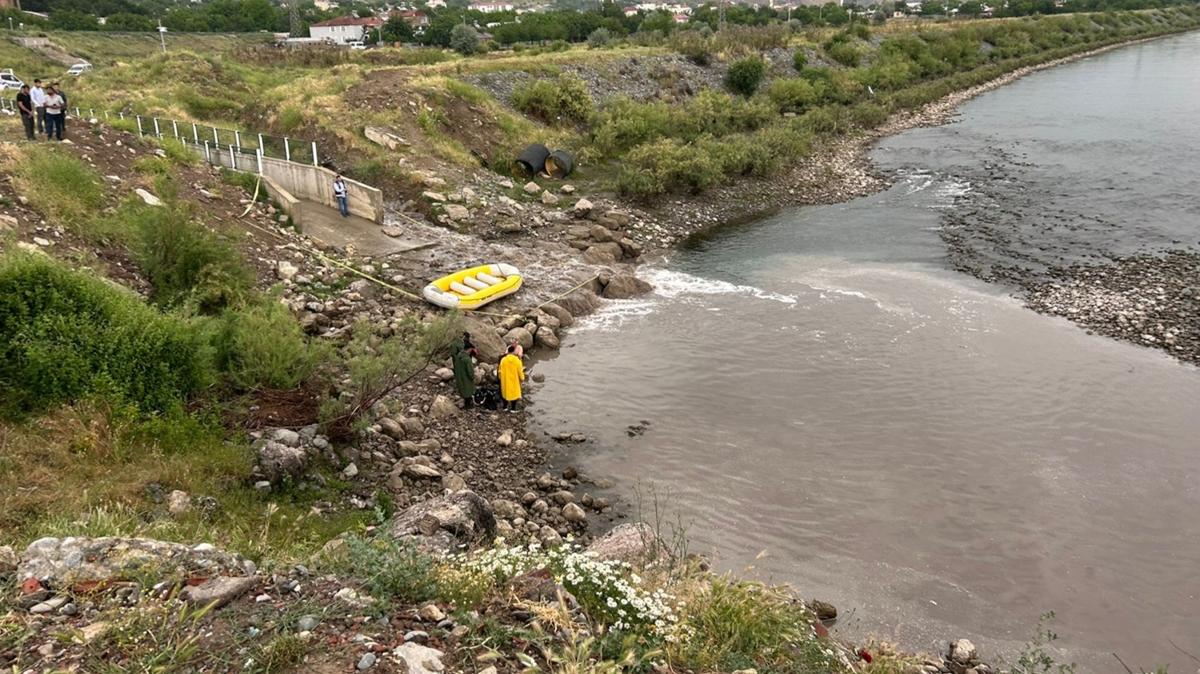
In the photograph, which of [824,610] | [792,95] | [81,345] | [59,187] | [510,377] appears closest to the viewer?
[824,610]

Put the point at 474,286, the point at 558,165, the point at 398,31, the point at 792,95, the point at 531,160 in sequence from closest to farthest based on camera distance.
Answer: the point at 474,286
the point at 531,160
the point at 558,165
the point at 792,95
the point at 398,31

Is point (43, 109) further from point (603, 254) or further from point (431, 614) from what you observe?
point (431, 614)

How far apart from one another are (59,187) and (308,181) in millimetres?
8362

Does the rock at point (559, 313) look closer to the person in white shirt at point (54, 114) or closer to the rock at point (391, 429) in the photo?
the rock at point (391, 429)

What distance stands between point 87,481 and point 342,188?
50.5ft

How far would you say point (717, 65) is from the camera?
48531 mm

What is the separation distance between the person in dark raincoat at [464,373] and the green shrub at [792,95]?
3407cm

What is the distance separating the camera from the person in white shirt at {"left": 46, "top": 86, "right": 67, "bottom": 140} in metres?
19.7

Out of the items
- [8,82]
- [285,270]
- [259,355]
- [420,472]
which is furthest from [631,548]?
[8,82]

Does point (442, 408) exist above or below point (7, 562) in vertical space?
below

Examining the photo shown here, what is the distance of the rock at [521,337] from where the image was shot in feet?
58.1

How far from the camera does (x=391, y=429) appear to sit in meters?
13.1

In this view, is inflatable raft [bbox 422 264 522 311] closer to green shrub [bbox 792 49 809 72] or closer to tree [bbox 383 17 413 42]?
green shrub [bbox 792 49 809 72]

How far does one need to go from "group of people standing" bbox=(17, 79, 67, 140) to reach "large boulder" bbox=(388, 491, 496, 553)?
1653 centimetres
